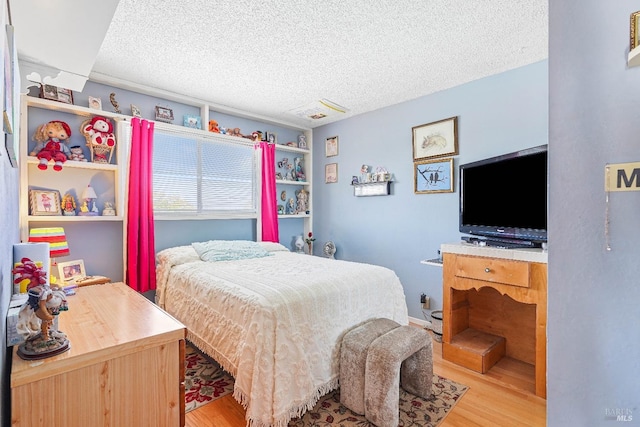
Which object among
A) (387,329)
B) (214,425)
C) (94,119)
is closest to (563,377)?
(387,329)

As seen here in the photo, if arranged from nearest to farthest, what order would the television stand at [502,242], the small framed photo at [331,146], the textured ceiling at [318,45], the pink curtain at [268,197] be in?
the textured ceiling at [318,45] < the television stand at [502,242] < the pink curtain at [268,197] < the small framed photo at [331,146]

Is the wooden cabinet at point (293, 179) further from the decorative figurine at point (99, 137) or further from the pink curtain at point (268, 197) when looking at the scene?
the decorative figurine at point (99, 137)

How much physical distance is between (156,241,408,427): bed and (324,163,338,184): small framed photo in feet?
5.94

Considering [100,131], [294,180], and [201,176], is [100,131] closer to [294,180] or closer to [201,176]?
[201,176]

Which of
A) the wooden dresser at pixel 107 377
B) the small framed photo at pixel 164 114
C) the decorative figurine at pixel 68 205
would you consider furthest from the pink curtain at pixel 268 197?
the wooden dresser at pixel 107 377

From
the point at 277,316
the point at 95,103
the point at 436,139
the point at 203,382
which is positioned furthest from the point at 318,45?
the point at 203,382

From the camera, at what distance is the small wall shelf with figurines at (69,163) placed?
2389mm

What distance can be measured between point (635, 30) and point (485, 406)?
2017 millimetres

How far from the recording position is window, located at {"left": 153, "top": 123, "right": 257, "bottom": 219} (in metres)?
3.18

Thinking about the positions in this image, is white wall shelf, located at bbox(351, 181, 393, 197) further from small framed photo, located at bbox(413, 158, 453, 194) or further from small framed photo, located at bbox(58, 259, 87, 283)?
small framed photo, located at bbox(58, 259, 87, 283)

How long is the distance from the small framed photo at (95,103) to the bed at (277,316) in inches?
64.6

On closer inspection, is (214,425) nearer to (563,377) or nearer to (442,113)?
(563,377)

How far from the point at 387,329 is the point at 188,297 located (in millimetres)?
1535

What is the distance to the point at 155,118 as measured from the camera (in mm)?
3123
